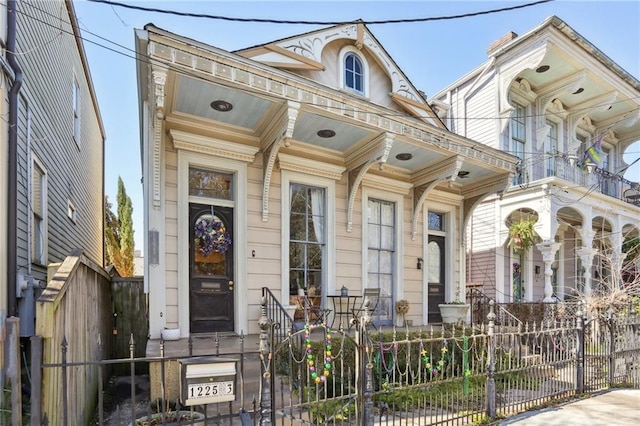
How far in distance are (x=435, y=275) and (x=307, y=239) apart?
3615mm

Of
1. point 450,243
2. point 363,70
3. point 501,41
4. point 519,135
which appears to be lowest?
point 450,243

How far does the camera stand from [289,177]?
23.8 ft

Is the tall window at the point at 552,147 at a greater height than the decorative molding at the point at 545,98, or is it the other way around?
the decorative molding at the point at 545,98

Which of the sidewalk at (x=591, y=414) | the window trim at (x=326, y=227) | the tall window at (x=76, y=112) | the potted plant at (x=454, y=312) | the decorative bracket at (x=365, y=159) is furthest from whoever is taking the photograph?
the tall window at (x=76, y=112)

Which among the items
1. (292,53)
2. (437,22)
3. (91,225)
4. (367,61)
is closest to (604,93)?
(367,61)

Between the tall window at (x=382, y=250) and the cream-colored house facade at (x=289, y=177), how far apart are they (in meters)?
0.03

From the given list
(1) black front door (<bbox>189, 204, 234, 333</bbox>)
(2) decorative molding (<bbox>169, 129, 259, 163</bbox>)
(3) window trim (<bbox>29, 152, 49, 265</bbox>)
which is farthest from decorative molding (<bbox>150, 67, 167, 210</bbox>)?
(3) window trim (<bbox>29, 152, 49, 265</bbox>)

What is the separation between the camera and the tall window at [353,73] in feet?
27.2

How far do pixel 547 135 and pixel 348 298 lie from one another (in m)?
9.47

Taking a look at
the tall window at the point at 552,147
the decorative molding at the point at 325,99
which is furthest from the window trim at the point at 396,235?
the tall window at the point at 552,147

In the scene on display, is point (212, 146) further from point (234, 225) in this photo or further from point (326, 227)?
point (326, 227)

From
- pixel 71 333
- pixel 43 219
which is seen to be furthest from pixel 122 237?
pixel 71 333

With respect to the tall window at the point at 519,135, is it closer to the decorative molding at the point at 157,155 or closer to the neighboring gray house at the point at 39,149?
the decorative molding at the point at 157,155

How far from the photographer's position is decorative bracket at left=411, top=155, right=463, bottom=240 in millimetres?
7781
